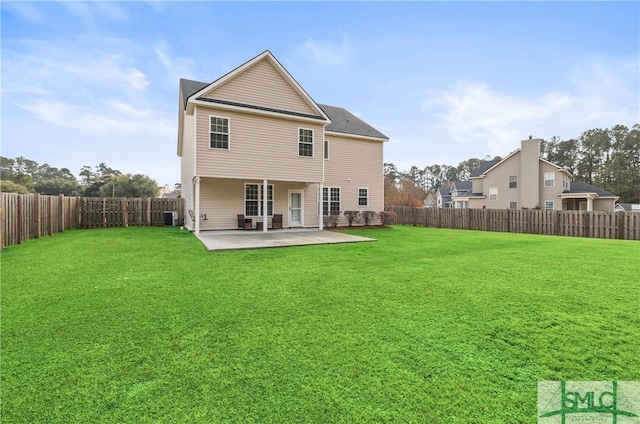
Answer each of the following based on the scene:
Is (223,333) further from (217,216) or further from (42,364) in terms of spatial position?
(217,216)

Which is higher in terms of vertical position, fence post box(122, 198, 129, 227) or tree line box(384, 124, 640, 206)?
tree line box(384, 124, 640, 206)

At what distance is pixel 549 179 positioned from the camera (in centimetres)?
2906

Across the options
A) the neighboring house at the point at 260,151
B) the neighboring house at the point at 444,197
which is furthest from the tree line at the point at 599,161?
the neighboring house at the point at 260,151

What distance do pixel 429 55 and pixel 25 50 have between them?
18.7 metres

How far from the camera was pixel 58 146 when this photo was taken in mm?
27469

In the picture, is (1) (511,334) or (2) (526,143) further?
(2) (526,143)

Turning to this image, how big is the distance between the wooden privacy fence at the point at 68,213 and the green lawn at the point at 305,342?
4948 millimetres

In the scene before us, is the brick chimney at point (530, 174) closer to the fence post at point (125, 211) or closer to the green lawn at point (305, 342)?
the green lawn at point (305, 342)

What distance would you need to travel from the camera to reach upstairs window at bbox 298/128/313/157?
1445 centimetres

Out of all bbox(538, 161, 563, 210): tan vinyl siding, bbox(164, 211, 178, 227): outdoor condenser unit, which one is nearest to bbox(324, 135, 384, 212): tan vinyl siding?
bbox(164, 211, 178, 227): outdoor condenser unit

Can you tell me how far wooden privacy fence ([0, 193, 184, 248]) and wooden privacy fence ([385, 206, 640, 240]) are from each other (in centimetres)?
1709

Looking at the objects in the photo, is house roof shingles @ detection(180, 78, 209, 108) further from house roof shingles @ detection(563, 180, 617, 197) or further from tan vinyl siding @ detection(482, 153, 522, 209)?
house roof shingles @ detection(563, 180, 617, 197)

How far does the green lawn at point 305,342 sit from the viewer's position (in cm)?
206

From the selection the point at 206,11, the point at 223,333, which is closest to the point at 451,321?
the point at 223,333
